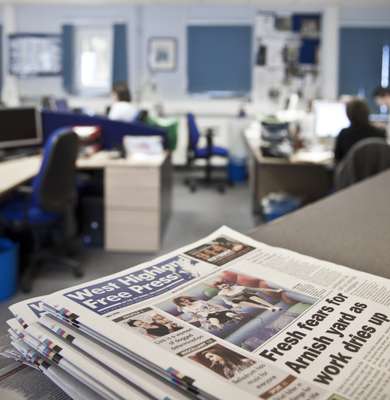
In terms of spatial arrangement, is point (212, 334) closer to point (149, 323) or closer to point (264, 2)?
point (149, 323)

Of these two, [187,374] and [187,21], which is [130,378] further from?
[187,21]

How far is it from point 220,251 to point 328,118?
4.28m

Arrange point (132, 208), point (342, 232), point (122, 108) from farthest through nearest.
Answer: point (122, 108)
point (132, 208)
point (342, 232)

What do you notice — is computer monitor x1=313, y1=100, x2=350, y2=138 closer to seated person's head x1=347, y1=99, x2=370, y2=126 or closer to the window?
seated person's head x1=347, y1=99, x2=370, y2=126

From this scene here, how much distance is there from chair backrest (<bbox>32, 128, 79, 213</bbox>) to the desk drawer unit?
527 mm

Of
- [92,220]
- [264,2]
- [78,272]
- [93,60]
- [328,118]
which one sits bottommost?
[78,272]

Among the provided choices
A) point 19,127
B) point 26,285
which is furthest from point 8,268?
point 19,127

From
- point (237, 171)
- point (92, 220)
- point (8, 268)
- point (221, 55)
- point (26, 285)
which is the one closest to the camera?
point (8, 268)

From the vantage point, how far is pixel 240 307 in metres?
0.61

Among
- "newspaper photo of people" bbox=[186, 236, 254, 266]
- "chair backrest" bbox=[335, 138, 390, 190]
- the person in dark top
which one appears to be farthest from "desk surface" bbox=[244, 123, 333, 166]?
"newspaper photo of people" bbox=[186, 236, 254, 266]

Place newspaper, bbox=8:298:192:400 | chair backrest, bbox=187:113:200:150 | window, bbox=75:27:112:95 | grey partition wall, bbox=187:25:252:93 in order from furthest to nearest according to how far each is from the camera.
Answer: window, bbox=75:27:112:95
grey partition wall, bbox=187:25:252:93
chair backrest, bbox=187:113:200:150
newspaper, bbox=8:298:192:400

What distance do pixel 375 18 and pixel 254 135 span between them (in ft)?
11.0

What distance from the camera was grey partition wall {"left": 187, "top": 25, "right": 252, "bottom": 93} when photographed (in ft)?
25.0

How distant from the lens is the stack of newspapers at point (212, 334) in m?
0.47
